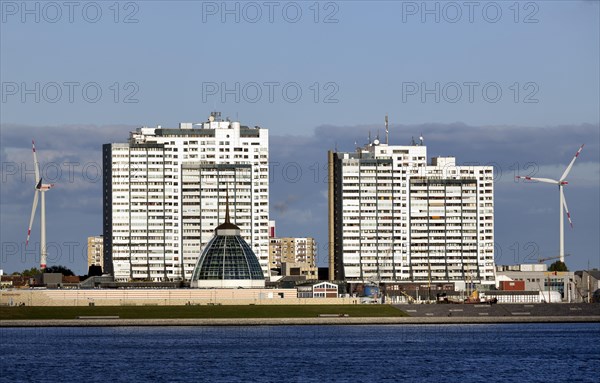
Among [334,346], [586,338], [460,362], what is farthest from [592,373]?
[586,338]

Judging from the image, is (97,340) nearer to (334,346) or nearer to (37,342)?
(37,342)

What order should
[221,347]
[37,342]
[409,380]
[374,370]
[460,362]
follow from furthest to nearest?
[37,342] → [221,347] → [460,362] → [374,370] → [409,380]

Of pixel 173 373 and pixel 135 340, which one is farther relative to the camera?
pixel 135 340

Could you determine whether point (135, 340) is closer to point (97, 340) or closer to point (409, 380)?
point (97, 340)

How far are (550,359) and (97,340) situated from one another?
5955cm

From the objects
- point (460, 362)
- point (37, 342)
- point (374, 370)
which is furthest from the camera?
point (37, 342)

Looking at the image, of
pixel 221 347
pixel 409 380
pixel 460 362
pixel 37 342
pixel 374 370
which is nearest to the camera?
pixel 409 380

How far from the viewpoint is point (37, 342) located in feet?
605

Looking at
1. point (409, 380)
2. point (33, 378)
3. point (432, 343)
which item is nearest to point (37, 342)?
point (432, 343)

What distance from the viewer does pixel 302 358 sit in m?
154

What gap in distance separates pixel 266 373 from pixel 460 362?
21790 millimetres

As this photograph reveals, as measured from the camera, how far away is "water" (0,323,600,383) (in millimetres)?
132000

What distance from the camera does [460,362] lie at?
486ft

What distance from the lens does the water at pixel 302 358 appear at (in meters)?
132
